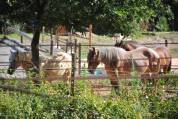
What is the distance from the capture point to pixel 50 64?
11.9m

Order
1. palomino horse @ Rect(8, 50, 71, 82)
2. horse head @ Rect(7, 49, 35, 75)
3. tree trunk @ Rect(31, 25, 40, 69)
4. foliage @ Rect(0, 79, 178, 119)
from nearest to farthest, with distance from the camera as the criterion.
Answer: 1. foliage @ Rect(0, 79, 178, 119)
2. palomino horse @ Rect(8, 50, 71, 82)
3. tree trunk @ Rect(31, 25, 40, 69)
4. horse head @ Rect(7, 49, 35, 75)

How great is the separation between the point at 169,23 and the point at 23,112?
39.4 m

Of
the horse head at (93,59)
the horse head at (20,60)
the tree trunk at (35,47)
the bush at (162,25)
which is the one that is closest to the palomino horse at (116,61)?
the horse head at (93,59)

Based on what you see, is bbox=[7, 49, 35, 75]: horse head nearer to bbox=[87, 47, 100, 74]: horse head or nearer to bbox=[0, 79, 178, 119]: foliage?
bbox=[87, 47, 100, 74]: horse head

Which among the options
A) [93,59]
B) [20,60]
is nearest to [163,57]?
[93,59]

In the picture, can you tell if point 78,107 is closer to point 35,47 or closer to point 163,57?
point 35,47

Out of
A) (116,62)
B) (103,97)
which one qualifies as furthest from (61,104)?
(116,62)

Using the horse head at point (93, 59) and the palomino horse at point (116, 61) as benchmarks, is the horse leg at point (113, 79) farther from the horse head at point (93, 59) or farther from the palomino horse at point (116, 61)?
the horse head at point (93, 59)

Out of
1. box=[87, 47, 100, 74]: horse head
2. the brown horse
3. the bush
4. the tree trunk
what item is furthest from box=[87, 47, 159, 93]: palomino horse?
the bush

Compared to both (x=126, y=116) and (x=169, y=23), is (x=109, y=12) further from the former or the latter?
(x=169, y=23)

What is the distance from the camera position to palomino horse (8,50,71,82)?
36.5 ft

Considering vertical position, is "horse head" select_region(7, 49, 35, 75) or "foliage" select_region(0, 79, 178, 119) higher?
"horse head" select_region(7, 49, 35, 75)

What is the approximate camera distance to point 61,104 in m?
8.12

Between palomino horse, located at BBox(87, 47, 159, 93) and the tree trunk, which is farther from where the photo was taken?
palomino horse, located at BBox(87, 47, 159, 93)
